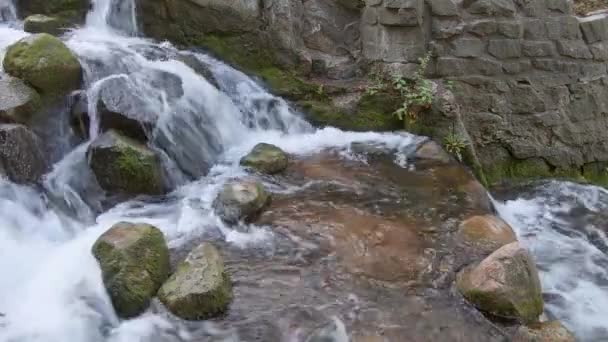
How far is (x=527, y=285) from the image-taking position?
3.52 meters

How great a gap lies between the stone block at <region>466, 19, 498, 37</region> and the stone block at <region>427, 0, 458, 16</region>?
0.69ft

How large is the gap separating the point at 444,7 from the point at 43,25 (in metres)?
4.45

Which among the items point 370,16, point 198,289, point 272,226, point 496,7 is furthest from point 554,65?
point 198,289

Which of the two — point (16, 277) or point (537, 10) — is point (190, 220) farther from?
point (537, 10)

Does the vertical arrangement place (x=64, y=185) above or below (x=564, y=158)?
above

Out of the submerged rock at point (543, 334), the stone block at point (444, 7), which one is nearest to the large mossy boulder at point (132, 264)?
the submerged rock at point (543, 334)

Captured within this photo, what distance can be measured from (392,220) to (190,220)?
152cm

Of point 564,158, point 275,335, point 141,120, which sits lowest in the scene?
point 564,158

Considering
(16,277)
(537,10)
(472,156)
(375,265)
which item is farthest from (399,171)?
(16,277)

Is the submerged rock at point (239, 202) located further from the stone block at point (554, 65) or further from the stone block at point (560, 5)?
the stone block at point (560, 5)

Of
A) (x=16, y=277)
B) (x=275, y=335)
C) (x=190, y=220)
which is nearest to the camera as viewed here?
(x=275, y=335)

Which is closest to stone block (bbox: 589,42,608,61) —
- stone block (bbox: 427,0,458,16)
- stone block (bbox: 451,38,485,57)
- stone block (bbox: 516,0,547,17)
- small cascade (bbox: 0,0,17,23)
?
stone block (bbox: 516,0,547,17)

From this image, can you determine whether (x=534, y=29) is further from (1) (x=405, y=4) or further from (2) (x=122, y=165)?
(2) (x=122, y=165)

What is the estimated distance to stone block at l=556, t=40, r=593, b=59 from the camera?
6.36 meters
